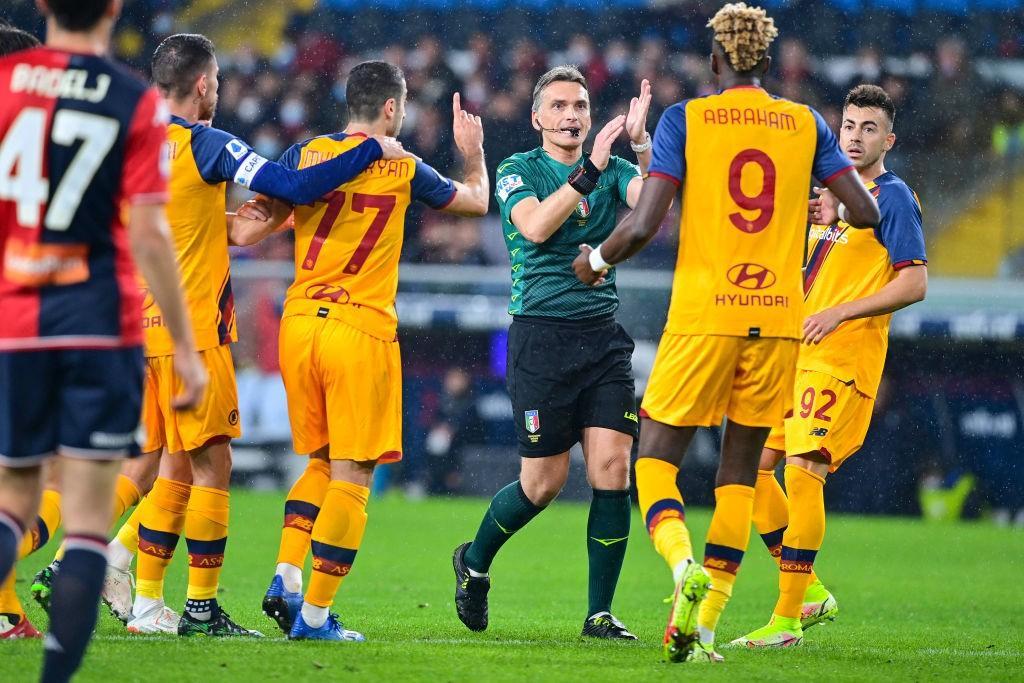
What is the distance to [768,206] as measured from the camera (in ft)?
16.4

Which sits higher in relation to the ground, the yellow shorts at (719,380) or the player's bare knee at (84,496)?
the yellow shorts at (719,380)

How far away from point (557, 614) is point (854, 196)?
307 centimetres

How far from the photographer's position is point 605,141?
18.4ft

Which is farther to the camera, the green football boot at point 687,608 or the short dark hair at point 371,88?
the short dark hair at point 371,88

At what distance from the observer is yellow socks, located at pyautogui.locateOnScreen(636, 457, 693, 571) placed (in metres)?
4.90

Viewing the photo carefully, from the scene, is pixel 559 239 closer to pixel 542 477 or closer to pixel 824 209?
pixel 542 477

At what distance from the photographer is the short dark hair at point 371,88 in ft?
18.7

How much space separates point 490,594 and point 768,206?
3.93 m

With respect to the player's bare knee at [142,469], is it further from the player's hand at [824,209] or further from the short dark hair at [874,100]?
the short dark hair at [874,100]

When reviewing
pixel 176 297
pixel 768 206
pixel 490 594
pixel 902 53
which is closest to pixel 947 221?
pixel 902 53

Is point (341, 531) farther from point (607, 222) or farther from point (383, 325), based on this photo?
point (607, 222)

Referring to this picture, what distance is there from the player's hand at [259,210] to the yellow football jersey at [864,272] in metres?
2.54

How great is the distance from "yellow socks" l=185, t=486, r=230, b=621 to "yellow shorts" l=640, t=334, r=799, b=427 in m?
1.93

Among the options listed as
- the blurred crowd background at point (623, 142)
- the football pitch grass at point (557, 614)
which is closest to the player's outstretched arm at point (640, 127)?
the football pitch grass at point (557, 614)
